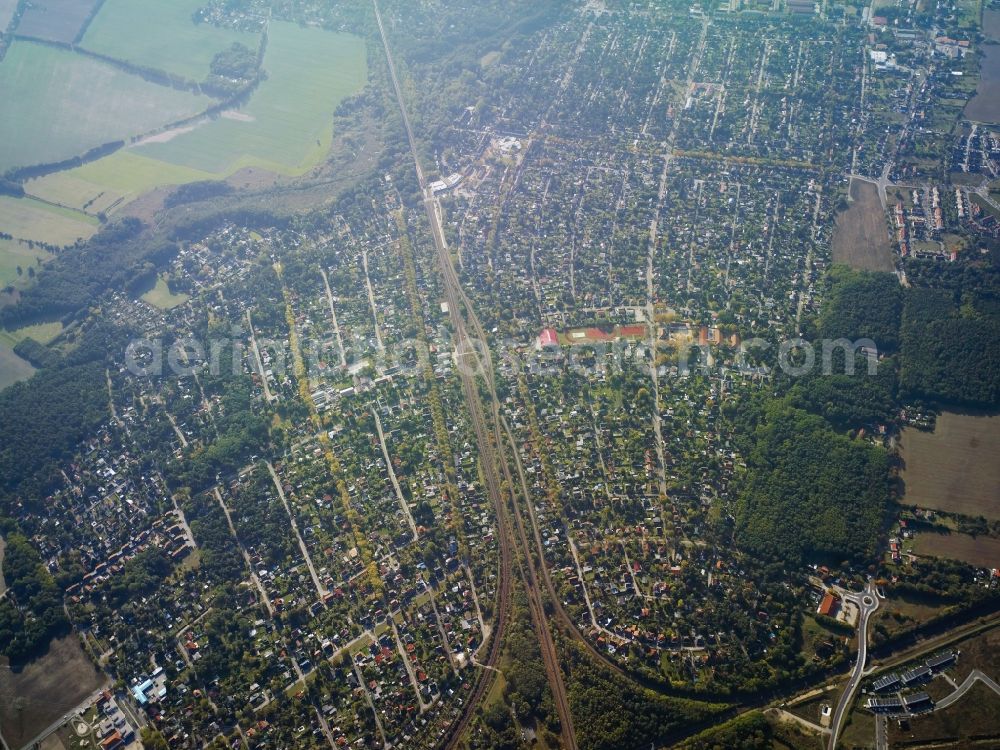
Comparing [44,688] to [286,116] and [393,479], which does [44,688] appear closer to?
[393,479]

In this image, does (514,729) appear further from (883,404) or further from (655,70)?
(655,70)

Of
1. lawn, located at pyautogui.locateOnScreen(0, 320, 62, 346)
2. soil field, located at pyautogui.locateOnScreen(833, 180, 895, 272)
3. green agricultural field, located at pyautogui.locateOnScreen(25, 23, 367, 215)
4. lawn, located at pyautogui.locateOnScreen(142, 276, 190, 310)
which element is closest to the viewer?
soil field, located at pyautogui.locateOnScreen(833, 180, 895, 272)

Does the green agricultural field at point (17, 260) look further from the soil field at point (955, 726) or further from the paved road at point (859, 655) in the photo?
the soil field at point (955, 726)

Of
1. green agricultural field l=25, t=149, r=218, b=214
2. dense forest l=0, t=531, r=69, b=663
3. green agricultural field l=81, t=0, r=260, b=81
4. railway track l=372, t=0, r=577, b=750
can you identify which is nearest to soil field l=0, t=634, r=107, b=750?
dense forest l=0, t=531, r=69, b=663

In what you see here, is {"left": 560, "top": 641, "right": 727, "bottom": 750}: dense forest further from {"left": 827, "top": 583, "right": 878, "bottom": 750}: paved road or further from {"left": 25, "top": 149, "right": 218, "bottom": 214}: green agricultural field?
{"left": 25, "top": 149, "right": 218, "bottom": 214}: green agricultural field

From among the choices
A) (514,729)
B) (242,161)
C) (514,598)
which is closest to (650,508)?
(514,598)

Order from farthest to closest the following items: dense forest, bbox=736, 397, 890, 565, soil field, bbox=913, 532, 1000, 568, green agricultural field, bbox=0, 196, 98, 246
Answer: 1. green agricultural field, bbox=0, 196, 98, 246
2. dense forest, bbox=736, 397, 890, 565
3. soil field, bbox=913, 532, 1000, 568
